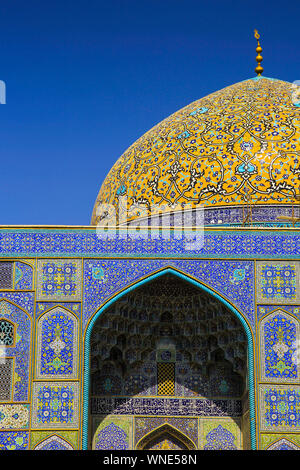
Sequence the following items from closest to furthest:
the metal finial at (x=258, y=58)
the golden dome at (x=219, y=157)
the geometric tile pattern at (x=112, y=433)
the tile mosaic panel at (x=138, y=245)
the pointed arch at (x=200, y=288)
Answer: the pointed arch at (x=200, y=288) < the tile mosaic panel at (x=138, y=245) < the geometric tile pattern at (x=112, y=433) < the golden dome at (x=219, y=157) < the metal finial at (x=258, y=58)

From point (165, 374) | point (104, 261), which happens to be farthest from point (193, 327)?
point (104, 261)

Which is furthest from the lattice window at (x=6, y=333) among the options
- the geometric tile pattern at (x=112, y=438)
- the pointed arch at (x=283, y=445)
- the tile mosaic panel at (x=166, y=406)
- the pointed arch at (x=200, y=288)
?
the pointed arch at (x=283, y=445)

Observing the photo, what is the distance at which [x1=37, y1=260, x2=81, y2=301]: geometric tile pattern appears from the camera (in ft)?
39.8

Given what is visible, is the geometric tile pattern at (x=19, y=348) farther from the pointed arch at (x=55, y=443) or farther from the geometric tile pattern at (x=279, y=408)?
the geometric tile pattern at (x=279, y=408)

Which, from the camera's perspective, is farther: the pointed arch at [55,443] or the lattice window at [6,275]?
the lattice window at [6,275]

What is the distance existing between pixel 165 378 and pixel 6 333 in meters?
2.17

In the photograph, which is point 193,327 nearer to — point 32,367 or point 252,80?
point 32,367

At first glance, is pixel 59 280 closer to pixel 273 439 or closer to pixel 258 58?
pixel 273 439

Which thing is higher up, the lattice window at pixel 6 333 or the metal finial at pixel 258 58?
the metal finial at pixel 258 58

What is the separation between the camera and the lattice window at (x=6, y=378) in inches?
468

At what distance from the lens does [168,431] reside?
42.0ft

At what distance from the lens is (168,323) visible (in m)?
13.1

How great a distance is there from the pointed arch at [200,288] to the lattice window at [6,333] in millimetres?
877

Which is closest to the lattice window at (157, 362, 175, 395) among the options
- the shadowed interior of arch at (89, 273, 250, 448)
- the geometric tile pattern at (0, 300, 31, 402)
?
the shadowed interior of arch at (89, 273, 250, 448)
